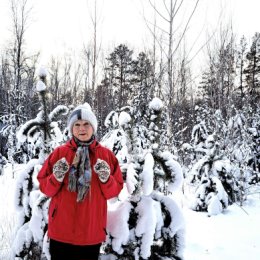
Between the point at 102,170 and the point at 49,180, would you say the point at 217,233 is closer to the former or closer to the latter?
the point at 102,170

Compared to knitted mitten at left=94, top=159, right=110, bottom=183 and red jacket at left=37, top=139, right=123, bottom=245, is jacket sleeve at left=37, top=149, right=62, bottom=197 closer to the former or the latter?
red jacket at left=37, top=139, right=123, bottom=245

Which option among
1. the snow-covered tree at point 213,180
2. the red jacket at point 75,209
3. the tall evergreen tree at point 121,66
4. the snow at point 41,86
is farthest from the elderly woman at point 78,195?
the tall evergreen tree at point 121,66

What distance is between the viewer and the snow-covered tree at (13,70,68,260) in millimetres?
3066

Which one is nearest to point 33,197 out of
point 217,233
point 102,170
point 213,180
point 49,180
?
point 49,180

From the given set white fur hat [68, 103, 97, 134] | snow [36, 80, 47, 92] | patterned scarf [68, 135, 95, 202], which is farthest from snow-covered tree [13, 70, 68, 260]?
patterned scarf [68, 135, 95, 202]

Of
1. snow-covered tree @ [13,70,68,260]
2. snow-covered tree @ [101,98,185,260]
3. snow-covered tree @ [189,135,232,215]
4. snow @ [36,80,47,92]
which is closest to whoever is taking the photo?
snow-covered tree @ [101,98,185,260]

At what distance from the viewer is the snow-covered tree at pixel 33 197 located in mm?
3066

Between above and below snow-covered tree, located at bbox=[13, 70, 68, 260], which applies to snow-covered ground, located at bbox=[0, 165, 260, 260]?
below

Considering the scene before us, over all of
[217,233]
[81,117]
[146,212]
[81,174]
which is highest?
[81,117]

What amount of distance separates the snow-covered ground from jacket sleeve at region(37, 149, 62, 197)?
957mm

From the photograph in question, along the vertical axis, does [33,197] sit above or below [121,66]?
below

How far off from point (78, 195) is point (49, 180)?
0.25 m

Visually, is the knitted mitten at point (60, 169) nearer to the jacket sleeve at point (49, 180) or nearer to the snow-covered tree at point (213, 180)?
the jacket sleeve at point (49, 180)

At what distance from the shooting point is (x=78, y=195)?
7.87ft
